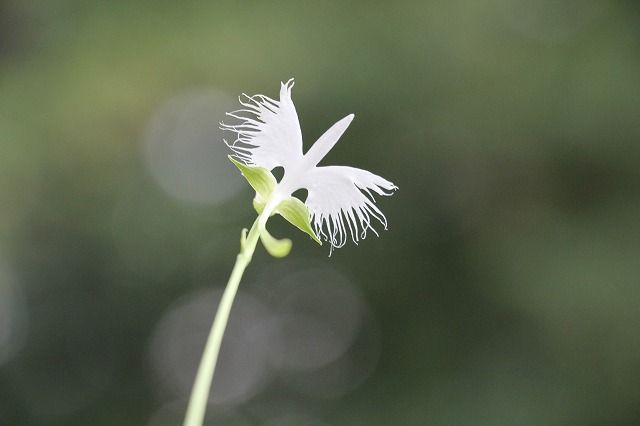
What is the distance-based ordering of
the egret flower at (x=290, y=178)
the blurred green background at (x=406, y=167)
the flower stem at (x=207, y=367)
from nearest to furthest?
the flower stem at (x=207, y=367) → the egret flower at (x=290, y=178) → the blurred green background at (x=406, y=167)

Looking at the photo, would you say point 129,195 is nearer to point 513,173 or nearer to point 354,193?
point 513,173

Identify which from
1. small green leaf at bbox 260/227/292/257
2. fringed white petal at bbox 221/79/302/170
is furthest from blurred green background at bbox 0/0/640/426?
small green leaf at bbox 260/227/292/257

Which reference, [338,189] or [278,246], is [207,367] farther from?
[338,189]

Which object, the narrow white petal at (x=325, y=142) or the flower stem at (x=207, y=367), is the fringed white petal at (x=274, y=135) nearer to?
the narrow white petal at (x=325, y=142)

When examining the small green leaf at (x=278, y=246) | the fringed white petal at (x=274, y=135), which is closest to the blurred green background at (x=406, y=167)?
the fringed white petal at (x=274, y=135)

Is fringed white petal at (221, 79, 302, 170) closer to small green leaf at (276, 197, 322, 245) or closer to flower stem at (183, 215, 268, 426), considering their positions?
small green leaf at (276, 197, 322, 245)
